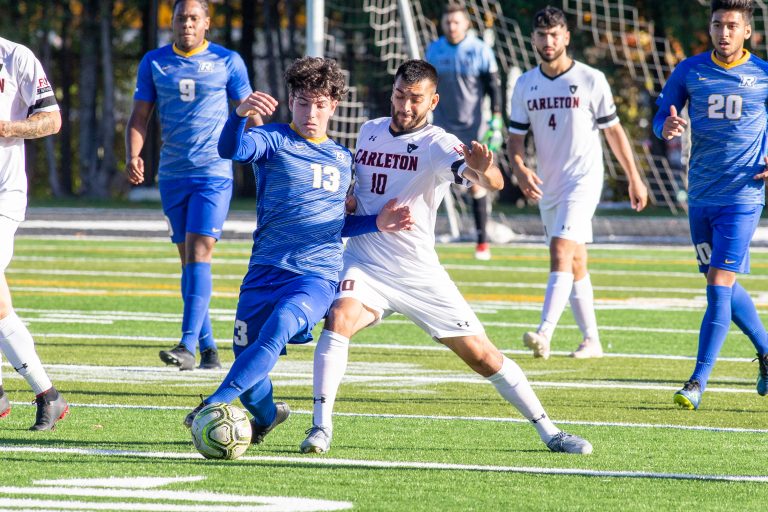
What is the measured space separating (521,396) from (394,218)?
97cm

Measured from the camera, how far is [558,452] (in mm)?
6543

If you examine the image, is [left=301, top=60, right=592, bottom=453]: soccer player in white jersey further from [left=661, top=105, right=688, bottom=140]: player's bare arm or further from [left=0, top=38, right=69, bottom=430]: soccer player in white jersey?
[left=661, top=105, right=688, bottom=140]: player's bare arm

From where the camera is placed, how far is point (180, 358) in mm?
9297

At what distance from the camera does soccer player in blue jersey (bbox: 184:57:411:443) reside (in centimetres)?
646

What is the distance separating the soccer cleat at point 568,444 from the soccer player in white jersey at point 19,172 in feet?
7.64

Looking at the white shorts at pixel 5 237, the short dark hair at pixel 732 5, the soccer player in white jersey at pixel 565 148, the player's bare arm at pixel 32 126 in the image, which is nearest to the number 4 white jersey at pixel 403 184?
the player's bare arm at pixel 32 126

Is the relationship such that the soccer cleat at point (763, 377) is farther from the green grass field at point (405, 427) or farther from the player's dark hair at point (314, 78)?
the player's dark hair at point (314, 78)

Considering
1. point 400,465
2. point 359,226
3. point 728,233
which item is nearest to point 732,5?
point 728,233

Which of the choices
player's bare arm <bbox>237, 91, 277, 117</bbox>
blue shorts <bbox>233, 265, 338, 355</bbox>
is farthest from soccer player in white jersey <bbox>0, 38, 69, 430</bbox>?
player's bare arm <bbox>237, 91, 277, 117</bbox>

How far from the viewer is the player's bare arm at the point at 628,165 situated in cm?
1002

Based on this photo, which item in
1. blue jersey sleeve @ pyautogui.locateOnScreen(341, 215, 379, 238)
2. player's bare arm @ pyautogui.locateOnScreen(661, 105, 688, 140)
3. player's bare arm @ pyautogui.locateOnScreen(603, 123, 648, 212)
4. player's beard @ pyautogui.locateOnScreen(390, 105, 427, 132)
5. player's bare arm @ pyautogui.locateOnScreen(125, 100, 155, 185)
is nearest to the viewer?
blue jersey sleeve @ pyautogui.locateOnScreen(341, 215, 379, 238)

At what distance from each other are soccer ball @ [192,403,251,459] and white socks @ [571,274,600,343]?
478 centimetres

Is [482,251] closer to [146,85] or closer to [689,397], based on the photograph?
[146,85]

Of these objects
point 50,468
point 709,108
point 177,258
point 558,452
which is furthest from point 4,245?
point 177,258
